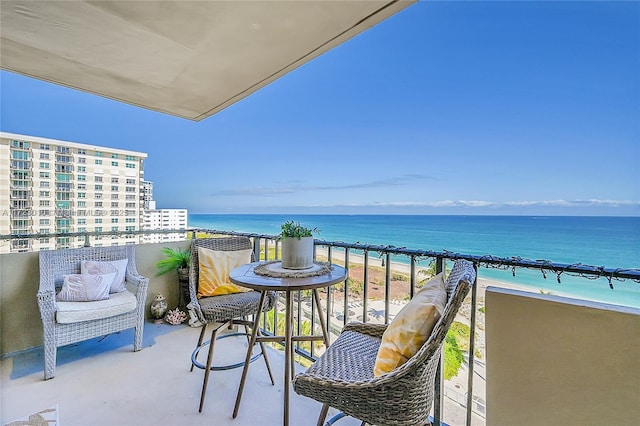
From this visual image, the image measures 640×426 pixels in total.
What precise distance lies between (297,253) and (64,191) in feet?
12.1

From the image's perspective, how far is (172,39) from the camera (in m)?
1.73

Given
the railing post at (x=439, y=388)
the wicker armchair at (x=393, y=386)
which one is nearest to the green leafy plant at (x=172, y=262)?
the wicker armchair at (x=393, y=386)

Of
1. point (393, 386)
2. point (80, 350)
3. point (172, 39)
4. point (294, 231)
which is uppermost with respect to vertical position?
point (172, 39)

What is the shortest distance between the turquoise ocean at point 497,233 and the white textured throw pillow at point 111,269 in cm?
715

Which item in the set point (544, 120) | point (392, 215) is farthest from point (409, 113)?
point (392, 215)

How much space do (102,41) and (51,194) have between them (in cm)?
282

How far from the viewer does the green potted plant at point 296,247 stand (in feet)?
6.12

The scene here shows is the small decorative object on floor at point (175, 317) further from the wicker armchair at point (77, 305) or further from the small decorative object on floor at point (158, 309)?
the wicker armchair at point (77, 305)

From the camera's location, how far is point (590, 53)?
977 cm

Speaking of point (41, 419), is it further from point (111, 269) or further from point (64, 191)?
point (64, 191)

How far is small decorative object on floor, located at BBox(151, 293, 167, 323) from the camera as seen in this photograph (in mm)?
3279

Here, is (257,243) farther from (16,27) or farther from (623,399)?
(623,399)

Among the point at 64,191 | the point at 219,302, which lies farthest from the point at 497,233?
the point at 64,191

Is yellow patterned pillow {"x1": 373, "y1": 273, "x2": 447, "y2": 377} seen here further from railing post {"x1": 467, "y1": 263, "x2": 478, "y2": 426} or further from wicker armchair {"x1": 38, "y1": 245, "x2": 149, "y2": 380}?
wicker armchair {"x1": 38, "y1": 245, "x2": 149, "y2": 380}
